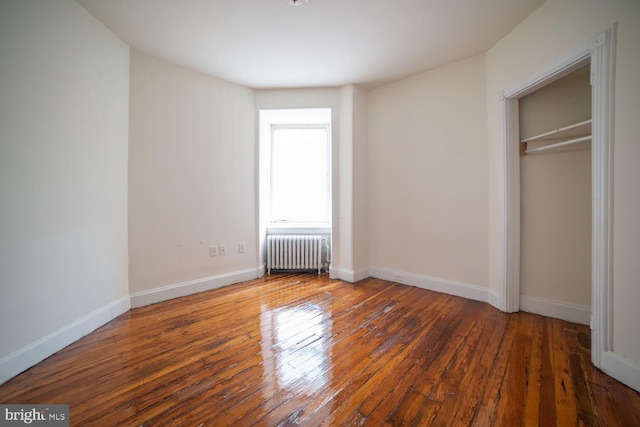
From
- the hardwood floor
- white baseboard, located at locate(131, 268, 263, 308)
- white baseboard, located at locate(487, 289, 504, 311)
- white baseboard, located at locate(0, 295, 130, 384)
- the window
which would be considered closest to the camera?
the hardwood floor

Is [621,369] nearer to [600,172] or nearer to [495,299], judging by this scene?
[495,299]

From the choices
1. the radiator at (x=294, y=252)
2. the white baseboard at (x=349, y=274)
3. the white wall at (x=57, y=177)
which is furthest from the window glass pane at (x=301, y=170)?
the white wall at (x=57, y=177)

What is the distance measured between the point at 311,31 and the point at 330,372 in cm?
282

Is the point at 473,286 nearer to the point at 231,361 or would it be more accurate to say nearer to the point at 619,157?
the point at 619,157

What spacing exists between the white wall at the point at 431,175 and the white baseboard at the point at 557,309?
1.29 ft

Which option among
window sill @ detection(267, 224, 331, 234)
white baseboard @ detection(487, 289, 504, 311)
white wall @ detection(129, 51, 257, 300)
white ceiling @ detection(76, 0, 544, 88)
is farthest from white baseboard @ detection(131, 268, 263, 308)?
white baseboard @ detection(487, 289, 504, 311)

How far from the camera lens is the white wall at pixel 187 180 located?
8.63 feet

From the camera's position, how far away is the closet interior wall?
85.1 inches

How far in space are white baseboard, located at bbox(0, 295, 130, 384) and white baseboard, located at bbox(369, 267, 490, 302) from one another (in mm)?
3051

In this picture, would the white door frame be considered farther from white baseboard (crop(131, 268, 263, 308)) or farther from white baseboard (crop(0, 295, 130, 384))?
white baseboard (crop(0, 295, 130, 384))

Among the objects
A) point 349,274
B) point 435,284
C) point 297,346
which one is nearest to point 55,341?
point 297,346

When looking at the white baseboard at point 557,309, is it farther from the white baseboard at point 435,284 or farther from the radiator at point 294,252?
the radiator at point 294,252

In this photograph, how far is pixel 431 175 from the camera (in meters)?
3.04

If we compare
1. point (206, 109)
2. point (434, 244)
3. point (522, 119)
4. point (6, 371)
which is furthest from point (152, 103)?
point (522, 119)
